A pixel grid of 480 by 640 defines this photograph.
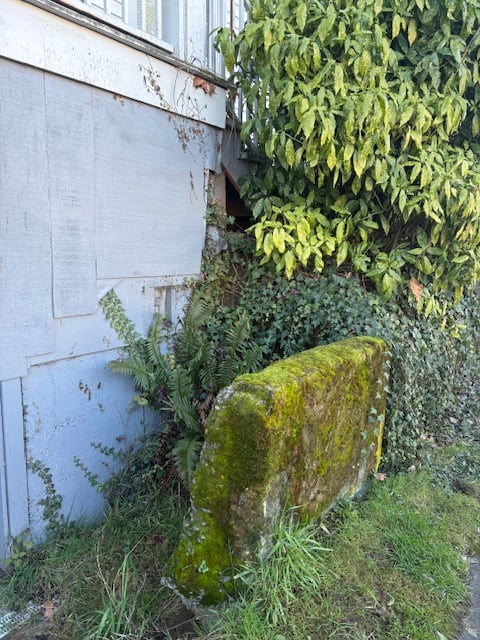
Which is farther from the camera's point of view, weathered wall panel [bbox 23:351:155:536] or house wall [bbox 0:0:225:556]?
weathered wall panel [bbox 23:351:155:536]

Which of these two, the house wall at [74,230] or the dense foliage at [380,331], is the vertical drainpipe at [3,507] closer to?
the house wall at [74,230]

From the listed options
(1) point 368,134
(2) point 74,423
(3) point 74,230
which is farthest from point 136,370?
(1) point 368,134

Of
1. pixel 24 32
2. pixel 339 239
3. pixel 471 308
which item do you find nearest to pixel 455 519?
pixel 339 239

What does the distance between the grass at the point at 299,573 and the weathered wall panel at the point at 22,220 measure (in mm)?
1251

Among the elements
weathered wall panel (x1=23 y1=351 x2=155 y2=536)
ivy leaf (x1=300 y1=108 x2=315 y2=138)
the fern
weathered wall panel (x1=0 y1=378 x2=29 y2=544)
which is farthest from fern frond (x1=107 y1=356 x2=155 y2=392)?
ivy leaf (x1=300 y1=108 x2=315 y2=138)

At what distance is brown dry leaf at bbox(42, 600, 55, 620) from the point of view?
274cm

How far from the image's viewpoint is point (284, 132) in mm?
3986

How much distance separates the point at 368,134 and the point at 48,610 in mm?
3694

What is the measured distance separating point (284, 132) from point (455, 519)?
10.2 feet

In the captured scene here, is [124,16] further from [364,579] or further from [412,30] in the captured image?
[364,579]

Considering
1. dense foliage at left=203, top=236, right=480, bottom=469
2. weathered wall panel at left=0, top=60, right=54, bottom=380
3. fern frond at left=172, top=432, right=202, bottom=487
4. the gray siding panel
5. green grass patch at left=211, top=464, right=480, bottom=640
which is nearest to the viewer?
green grass patch at left=211, top=464, right=480, bottom=640

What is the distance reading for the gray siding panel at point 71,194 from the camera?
3165 millimetres

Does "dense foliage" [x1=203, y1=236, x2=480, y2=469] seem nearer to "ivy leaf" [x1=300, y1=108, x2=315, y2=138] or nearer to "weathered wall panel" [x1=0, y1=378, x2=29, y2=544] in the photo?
"ivy leaf" [x1=300, y1=108, x2=315, y2=138]

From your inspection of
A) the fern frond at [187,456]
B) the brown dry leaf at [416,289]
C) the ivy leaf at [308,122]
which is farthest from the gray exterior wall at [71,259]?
the brown dry leaf at [416,289]
